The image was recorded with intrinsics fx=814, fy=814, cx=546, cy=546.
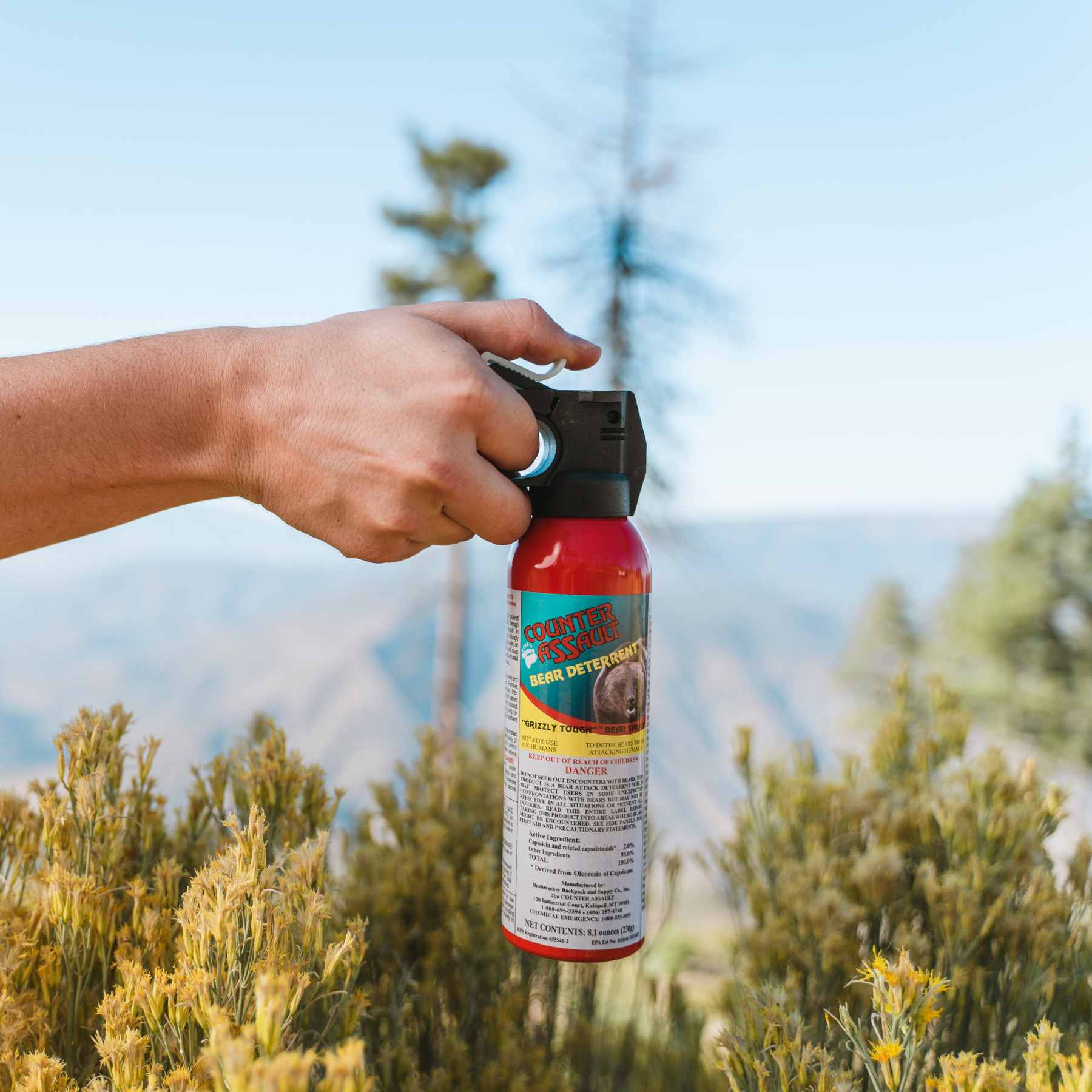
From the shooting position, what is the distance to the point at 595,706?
145cm

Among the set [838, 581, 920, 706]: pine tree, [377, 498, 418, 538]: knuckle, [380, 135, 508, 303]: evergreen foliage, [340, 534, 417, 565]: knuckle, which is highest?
[380, 135, 508, 303]: evergreen foliage

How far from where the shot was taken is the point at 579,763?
4.76ft

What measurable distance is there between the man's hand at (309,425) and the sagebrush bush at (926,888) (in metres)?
1.15

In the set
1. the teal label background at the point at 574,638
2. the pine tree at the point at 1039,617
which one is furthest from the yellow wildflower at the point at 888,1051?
the pine tree at the point at 1039,617

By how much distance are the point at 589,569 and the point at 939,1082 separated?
862mm

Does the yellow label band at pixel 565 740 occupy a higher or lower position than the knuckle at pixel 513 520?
lower

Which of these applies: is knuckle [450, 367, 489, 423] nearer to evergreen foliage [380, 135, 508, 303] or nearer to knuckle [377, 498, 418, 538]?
knuckle [377, 498, 418, 538]

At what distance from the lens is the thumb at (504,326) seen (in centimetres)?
153

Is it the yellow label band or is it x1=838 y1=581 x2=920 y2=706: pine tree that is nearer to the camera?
the yellow label band

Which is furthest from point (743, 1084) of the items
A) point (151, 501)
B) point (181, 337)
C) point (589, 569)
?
point (181, 337)

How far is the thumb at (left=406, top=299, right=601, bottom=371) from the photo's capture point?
153 cm

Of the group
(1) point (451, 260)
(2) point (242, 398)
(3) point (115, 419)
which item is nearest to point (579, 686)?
(2) point (242, 398)

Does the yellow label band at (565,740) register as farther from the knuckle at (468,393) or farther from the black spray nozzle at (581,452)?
the knuckle at (468,393)

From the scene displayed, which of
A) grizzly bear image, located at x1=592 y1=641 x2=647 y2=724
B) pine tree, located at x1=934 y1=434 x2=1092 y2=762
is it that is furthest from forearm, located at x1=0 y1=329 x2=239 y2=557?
pine tree, located at x1=934 y1=434 x2=1092 y2=762
